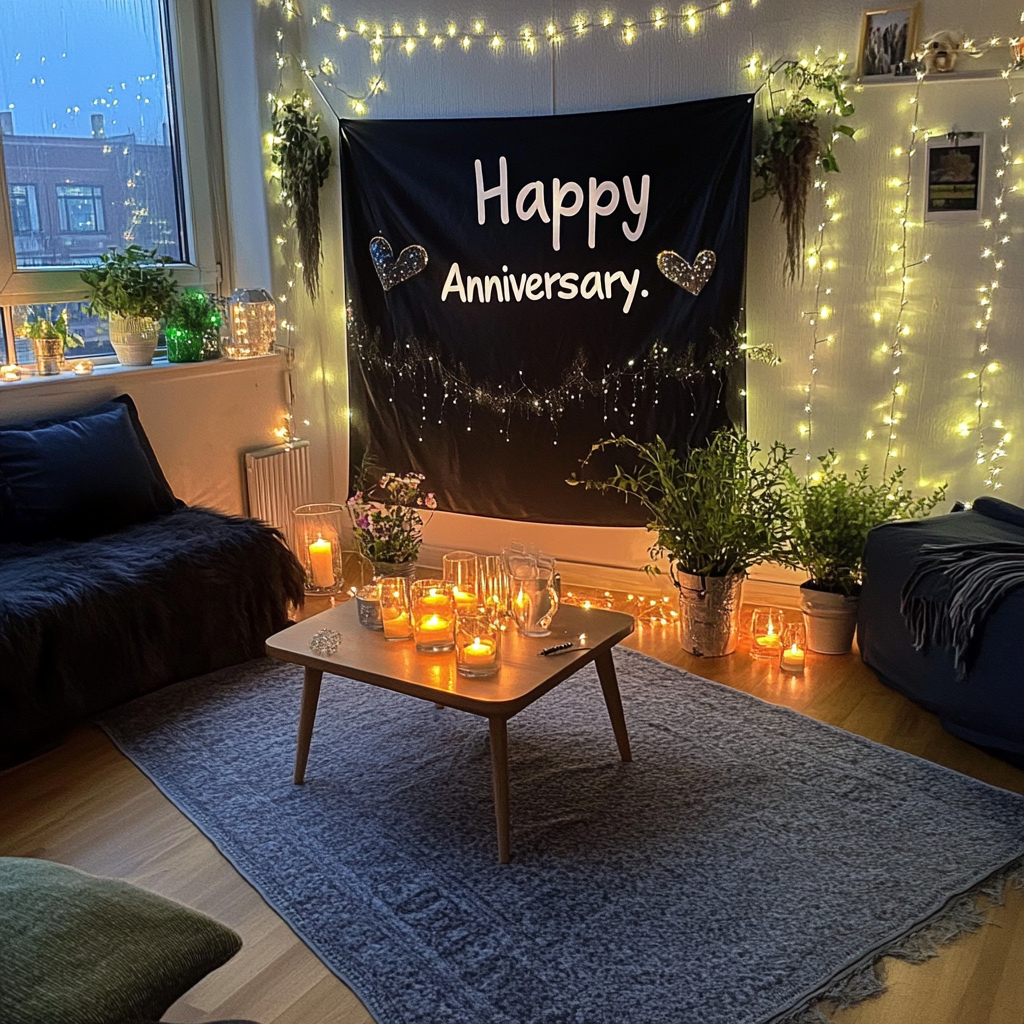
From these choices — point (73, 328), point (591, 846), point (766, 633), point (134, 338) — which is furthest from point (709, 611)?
point (73, 328)

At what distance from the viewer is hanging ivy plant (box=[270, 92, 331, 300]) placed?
3.90 meters

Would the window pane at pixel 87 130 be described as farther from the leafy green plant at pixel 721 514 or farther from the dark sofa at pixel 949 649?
the dark sofa at pixel 949 649

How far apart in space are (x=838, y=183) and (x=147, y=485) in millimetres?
2432

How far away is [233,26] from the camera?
3.90 metres

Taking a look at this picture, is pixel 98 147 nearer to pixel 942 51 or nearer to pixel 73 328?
pixel 73 328

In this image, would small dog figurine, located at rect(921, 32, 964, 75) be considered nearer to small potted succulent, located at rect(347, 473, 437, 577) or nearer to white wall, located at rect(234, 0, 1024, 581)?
white wall, located at rect(234, 0, 1024, 581)

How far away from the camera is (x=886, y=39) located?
3.00m

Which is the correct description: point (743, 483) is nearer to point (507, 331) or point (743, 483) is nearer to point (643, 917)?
point (507, 331)

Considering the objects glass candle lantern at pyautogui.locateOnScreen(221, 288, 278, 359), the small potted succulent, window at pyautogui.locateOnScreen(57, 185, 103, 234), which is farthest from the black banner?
window at pyautogui.locateOnScreen(57, 185, 103, 234)

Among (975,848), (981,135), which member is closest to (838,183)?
(981,135)

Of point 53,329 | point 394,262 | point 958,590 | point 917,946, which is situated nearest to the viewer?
point 917,946

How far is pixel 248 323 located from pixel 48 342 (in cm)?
79

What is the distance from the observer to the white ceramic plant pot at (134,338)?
11.8ft

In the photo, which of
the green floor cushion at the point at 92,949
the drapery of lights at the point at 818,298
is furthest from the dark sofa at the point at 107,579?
the drapery of lights at the point at 818,298
